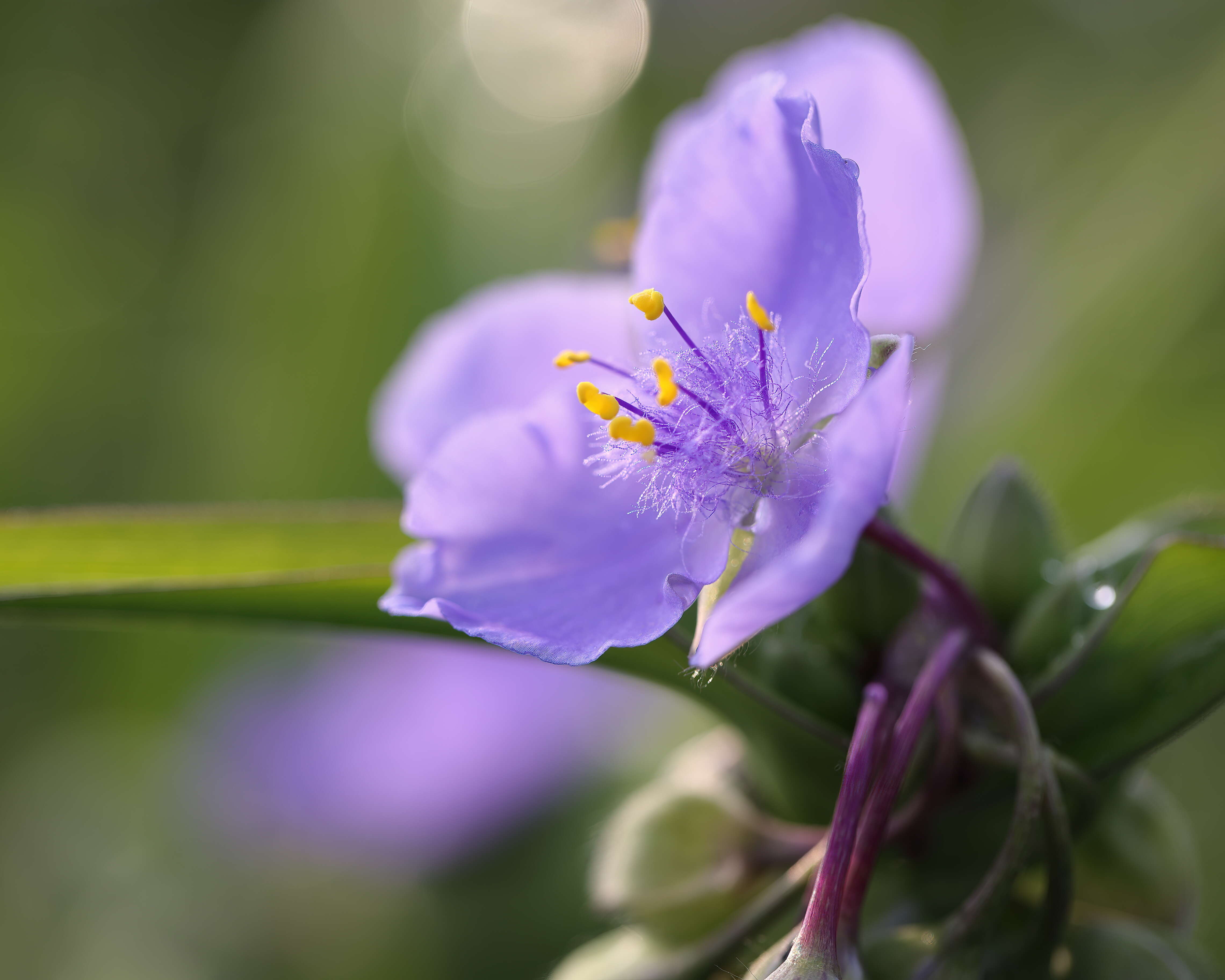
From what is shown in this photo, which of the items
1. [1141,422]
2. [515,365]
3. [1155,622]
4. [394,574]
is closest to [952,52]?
[1141,422]

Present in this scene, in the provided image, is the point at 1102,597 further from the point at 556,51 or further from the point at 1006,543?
the point at 556,51

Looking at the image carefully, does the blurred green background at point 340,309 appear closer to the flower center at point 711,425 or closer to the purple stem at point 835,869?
the flower center at point 711,425

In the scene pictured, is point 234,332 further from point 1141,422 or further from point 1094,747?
point 1094,747

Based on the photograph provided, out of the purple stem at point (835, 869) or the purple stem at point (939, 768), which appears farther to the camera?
the purple stem at point (939, 768)

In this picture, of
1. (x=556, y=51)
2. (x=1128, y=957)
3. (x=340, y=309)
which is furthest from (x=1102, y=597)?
(x=556, y=51)

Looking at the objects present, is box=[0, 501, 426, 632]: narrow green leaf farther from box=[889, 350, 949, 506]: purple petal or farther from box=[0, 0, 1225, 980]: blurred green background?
box=[0, 0, 1225, 980]: blurred green background

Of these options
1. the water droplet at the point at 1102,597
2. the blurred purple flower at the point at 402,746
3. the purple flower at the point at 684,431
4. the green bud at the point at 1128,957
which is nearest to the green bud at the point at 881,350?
the purple flower at the point at 684,431

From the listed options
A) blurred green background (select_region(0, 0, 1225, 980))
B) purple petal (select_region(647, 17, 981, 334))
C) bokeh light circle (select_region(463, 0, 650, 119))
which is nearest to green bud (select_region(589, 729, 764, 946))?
purple petal (select_region(647, 17, 981, 334))
